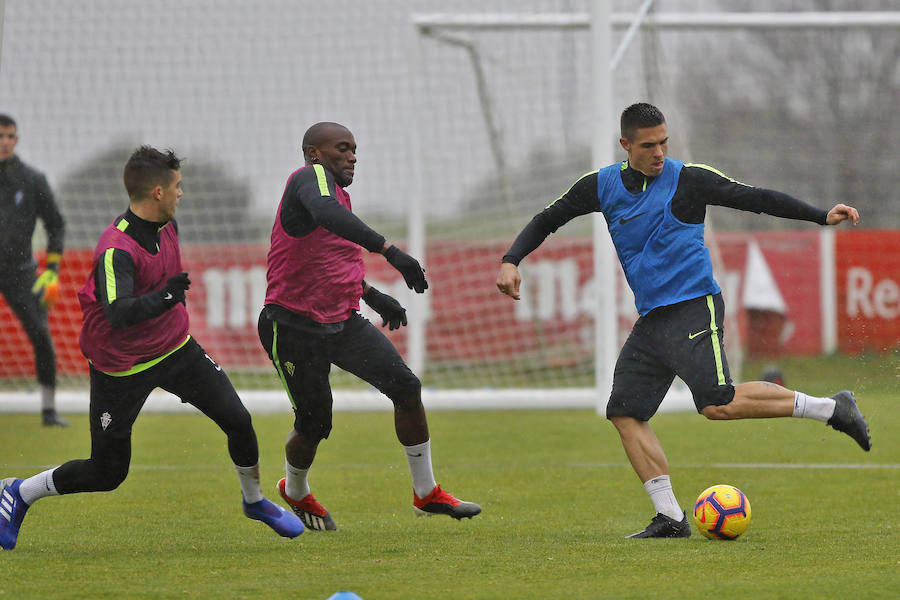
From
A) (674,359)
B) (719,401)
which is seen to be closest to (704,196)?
(674,359)

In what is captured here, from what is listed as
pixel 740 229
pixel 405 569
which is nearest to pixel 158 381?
pixel 405 569

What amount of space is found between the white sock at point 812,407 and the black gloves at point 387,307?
2046 mm

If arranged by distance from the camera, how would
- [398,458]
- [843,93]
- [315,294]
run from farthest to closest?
[843,93], [398,458], [315,294]

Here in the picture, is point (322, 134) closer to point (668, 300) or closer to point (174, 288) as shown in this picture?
point (174, 288)

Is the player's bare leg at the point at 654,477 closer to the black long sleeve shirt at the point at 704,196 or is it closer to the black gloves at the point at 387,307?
the black long sleeve shirt at the point at 704,196

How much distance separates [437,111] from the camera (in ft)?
46.3

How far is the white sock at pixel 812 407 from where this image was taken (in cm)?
609

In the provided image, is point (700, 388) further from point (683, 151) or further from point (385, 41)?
point (385, 41)

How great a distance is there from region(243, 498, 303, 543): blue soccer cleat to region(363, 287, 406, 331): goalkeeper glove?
3.75ft

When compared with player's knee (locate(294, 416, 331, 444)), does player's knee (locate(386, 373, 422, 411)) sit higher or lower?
higher

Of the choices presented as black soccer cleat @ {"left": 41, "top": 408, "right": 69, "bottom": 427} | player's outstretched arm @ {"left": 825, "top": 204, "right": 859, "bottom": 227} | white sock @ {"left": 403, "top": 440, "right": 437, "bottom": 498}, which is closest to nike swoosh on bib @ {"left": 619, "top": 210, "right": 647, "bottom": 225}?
player's outstretched arm @ {"left": 825, "top": 204, "right": 859, "bottom": 227}

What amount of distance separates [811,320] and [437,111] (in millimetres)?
6370

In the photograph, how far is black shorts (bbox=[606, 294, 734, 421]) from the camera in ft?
20.0

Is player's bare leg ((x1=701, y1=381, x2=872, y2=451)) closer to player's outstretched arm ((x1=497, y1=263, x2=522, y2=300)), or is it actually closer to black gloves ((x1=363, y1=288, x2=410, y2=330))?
player's outstretched arm ((x1=497, y1=263, x2=522, y2=300))
